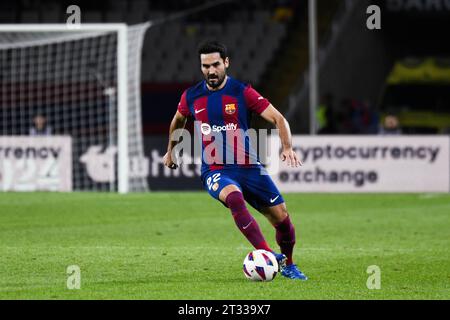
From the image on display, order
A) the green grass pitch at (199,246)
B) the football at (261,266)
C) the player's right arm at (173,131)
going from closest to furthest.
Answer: the green grass pitch at (199,246), the football at (261,266), the player's right arm at (173,131)

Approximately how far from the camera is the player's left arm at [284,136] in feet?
32.0

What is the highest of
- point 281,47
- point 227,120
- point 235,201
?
point 281,47

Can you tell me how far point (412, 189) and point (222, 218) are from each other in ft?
21.1

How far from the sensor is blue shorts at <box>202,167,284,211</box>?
33.4ft

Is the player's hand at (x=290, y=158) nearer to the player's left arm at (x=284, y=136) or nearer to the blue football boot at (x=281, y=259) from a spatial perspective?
the player's left arm at (x=284, y=136)

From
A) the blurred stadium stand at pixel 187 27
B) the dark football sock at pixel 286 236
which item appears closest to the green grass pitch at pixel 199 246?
the dark football sock at pixel 286 236

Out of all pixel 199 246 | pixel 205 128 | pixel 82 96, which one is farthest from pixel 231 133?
pixel 82 96

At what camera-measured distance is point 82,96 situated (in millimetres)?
26656

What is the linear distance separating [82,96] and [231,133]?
1678cm

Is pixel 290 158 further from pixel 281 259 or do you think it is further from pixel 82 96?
pixel 82 96

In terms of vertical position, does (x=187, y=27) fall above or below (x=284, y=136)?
above

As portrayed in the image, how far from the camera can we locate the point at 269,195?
1023 cm

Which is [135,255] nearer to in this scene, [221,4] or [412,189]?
[412,189]
